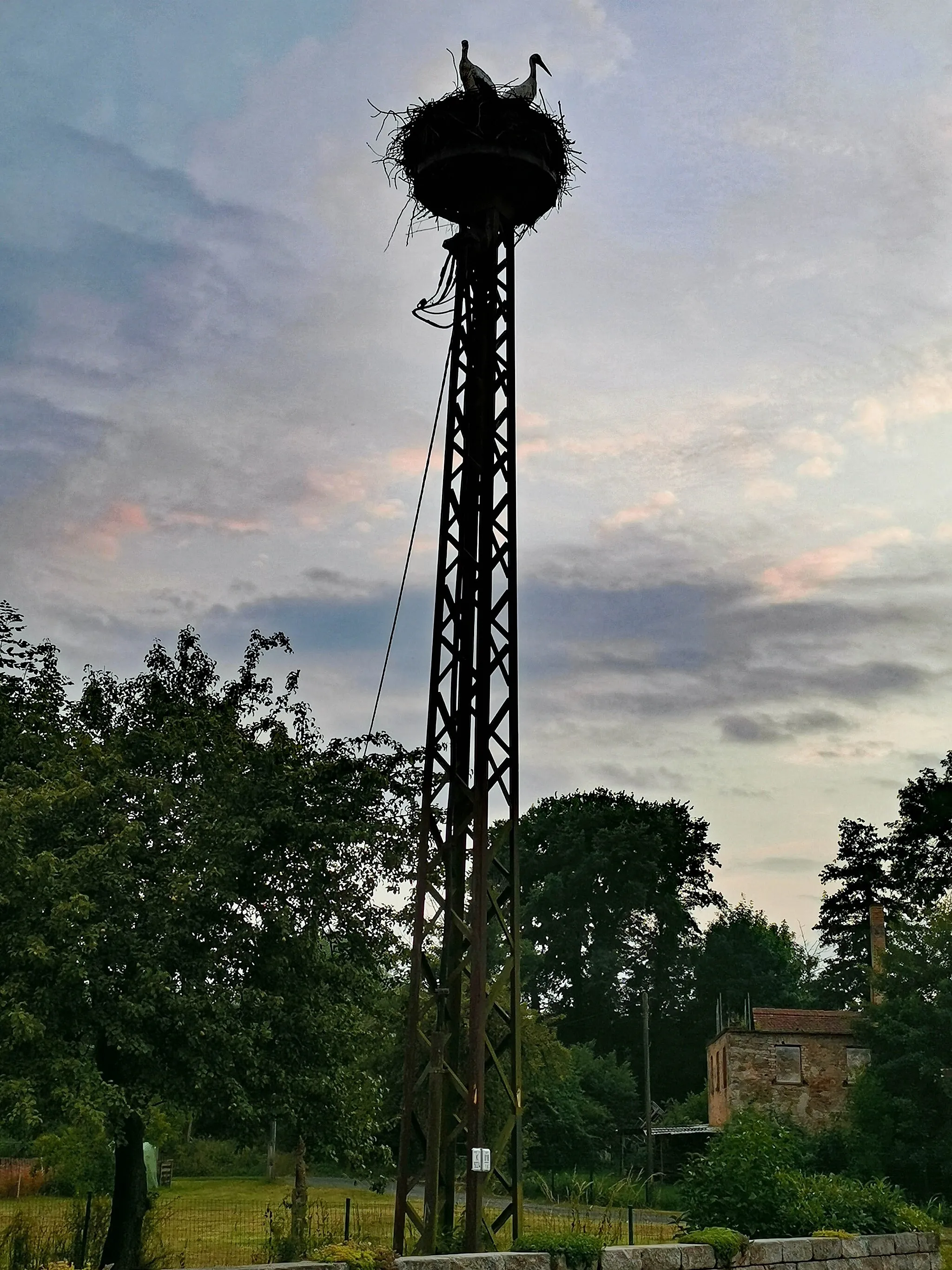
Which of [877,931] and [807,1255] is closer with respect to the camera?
[807,1255]

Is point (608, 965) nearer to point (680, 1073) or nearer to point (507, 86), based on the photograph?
point (680, 1073)

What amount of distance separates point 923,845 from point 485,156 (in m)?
50.4

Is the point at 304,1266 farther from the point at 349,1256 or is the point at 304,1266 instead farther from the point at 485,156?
the point at 485,156

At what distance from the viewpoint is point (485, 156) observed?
17.6 meters

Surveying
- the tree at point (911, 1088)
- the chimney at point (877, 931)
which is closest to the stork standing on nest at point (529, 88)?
the tree at point (911, 1088)

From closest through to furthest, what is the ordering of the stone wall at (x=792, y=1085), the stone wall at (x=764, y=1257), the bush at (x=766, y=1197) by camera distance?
the stone wall at (x=764, y=1257) → the bush at (x=766, y=1197) → the stone wall at (x=792, y=1085)

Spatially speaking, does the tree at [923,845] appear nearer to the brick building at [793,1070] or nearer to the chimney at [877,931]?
the chimney at [877,931]

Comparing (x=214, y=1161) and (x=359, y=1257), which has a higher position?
(x=359, y=1257)

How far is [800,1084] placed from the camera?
42875 millimetres

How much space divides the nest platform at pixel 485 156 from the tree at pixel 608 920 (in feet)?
168

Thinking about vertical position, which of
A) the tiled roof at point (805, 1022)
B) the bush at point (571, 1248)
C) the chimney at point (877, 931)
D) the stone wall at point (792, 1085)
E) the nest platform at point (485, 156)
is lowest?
the bush at point (571, 1248)

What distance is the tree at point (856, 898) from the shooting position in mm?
62750

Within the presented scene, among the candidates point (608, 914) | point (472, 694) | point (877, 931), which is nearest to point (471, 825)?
point (472, 694)

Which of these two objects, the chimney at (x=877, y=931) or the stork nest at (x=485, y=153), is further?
the chimney at (x=877, y=931)
